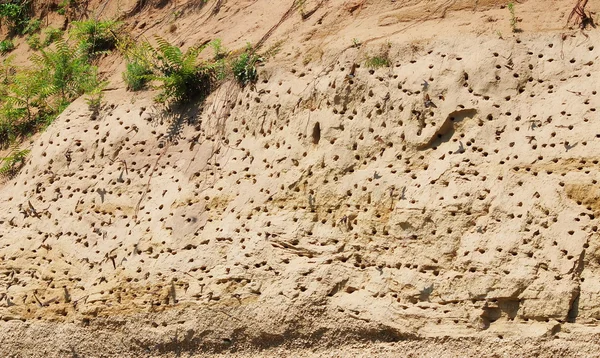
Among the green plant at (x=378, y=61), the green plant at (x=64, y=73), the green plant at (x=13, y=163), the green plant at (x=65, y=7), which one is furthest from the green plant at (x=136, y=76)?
the green plant at (x=65, y=7)

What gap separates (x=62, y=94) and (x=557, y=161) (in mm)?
7131

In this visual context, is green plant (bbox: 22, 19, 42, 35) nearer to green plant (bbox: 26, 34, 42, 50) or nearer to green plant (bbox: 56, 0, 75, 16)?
green plant (bbox: 26, 34, 42, 50)

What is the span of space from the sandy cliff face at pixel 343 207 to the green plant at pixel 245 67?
0.46 feet

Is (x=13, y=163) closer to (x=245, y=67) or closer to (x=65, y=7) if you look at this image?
(x=245, y=67)

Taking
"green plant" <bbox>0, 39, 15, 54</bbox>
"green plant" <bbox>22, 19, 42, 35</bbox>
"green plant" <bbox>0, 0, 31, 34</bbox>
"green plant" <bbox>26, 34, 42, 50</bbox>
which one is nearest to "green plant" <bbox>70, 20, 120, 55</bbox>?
"green plant" <bbox>26, 34, 42, 50</bbox>

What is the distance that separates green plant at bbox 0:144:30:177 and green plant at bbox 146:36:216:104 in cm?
202

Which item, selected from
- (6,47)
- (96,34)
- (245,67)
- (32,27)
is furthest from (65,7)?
(245,67)

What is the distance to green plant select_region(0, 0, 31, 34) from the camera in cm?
1560

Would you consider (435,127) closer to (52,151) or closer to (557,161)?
(557,161)

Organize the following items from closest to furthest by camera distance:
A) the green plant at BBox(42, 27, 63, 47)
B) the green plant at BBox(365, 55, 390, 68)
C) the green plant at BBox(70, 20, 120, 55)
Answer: the green plant at BBox(365, 55, 390, 68) < the green plant at BBox(70, 20, 120, 55) < the green plant at BBox(42, 27, 63, 47)

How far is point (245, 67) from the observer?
11.1 meters

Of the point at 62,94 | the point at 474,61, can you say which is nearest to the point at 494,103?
the point at 474,61

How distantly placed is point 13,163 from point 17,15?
448 centimetres

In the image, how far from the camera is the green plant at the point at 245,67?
11.0 meters
